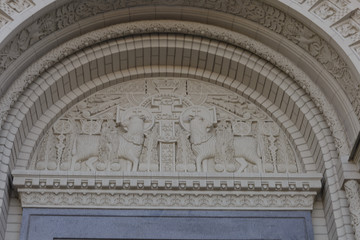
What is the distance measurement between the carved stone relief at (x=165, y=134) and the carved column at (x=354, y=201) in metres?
1.25

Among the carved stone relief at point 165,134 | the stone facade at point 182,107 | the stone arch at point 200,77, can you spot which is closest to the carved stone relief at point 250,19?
the stone facade at point 182,107

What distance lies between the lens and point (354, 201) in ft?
29.8

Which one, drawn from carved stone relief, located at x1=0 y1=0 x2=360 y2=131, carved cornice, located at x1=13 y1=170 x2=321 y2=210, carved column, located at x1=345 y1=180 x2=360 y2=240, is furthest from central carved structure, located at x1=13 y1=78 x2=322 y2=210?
carved stone relief, located at x1=0 y1=0 x2=360 y2=131

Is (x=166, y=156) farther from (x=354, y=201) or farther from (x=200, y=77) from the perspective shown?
(x=354, y=201)

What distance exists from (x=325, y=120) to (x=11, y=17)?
5.19 m

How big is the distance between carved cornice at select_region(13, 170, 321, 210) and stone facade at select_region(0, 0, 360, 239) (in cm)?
2

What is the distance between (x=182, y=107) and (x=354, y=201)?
3421 millimetres

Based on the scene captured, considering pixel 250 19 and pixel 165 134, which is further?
pixel 250 19

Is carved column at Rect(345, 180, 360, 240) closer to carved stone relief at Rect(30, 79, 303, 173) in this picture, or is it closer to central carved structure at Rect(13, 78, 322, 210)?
central carved structure at Rect(13, 78, 322, 210)

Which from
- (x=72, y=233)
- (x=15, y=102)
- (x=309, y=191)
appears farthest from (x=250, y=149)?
(x=15, y=102)

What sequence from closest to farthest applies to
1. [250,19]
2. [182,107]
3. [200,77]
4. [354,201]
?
[354,201] < [250,19] < [182,107] < [200,77]

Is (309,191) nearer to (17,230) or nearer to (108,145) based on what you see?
(108,145)

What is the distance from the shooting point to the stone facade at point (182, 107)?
9.59 m

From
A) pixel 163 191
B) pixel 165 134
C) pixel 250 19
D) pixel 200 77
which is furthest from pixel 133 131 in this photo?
pixel 250 19
